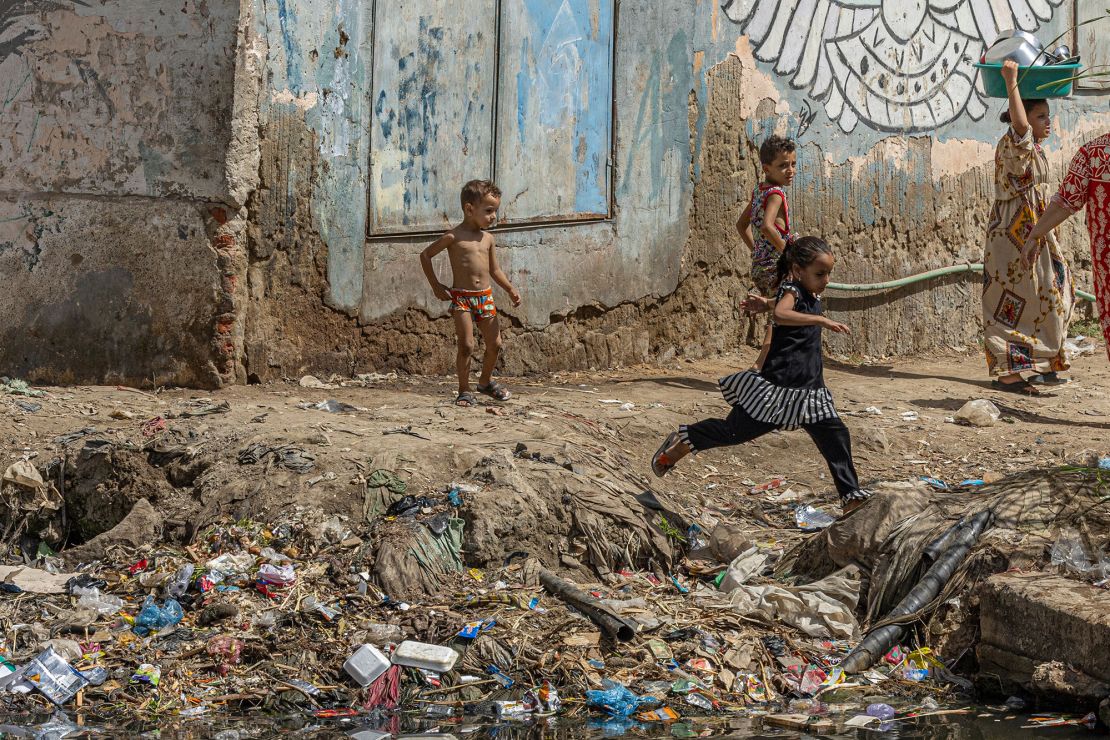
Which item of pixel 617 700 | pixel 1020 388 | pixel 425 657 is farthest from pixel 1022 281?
pixel 425 657

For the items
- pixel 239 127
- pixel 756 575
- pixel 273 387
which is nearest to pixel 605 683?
pixel 756 575

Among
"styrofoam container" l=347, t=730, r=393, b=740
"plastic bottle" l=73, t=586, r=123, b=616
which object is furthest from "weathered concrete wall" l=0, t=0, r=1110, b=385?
"styrofoam container" l=347, t=730, r=393, b=740

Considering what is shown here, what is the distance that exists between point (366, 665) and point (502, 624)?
0.47m

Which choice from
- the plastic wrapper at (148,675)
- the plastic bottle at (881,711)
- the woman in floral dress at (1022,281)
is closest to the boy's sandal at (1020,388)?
the woman in floral dress at (1022,281)

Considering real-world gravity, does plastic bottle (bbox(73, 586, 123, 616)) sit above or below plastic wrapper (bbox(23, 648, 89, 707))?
above

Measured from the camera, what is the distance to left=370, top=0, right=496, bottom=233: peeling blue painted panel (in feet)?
21.4

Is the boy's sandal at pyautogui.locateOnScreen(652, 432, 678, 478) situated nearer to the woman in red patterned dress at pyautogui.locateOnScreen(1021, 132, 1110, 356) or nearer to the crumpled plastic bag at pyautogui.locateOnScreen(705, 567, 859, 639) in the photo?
the crumpled plastic bag at pyautogui.locateOnScreen(705, 567, 859, 639)

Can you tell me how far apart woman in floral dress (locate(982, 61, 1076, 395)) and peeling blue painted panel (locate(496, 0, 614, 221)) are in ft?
7.28

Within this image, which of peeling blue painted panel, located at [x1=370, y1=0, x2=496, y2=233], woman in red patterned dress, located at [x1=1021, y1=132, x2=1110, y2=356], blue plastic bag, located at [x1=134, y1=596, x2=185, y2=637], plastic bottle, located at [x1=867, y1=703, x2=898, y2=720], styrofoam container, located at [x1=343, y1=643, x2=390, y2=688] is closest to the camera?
plastic bottle, located at [x1=867, y1=703, x2=898, y2=720]

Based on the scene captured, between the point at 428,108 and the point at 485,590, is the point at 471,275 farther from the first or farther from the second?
the point at 485,590

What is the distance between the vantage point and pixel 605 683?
3590mm

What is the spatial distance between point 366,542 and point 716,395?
3015mm

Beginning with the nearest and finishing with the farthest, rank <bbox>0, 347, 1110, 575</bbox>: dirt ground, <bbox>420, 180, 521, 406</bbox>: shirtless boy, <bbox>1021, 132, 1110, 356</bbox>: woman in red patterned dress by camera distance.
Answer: <bbox>0, 347, 1110, 575</bbox>: dirt ground < <bbox>1021, 132, 1110, 356</bbox>: woman in red patterned dress < <bbox>420, 180, 521, 406</bbox>: shirtless boy

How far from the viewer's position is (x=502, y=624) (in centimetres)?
386
